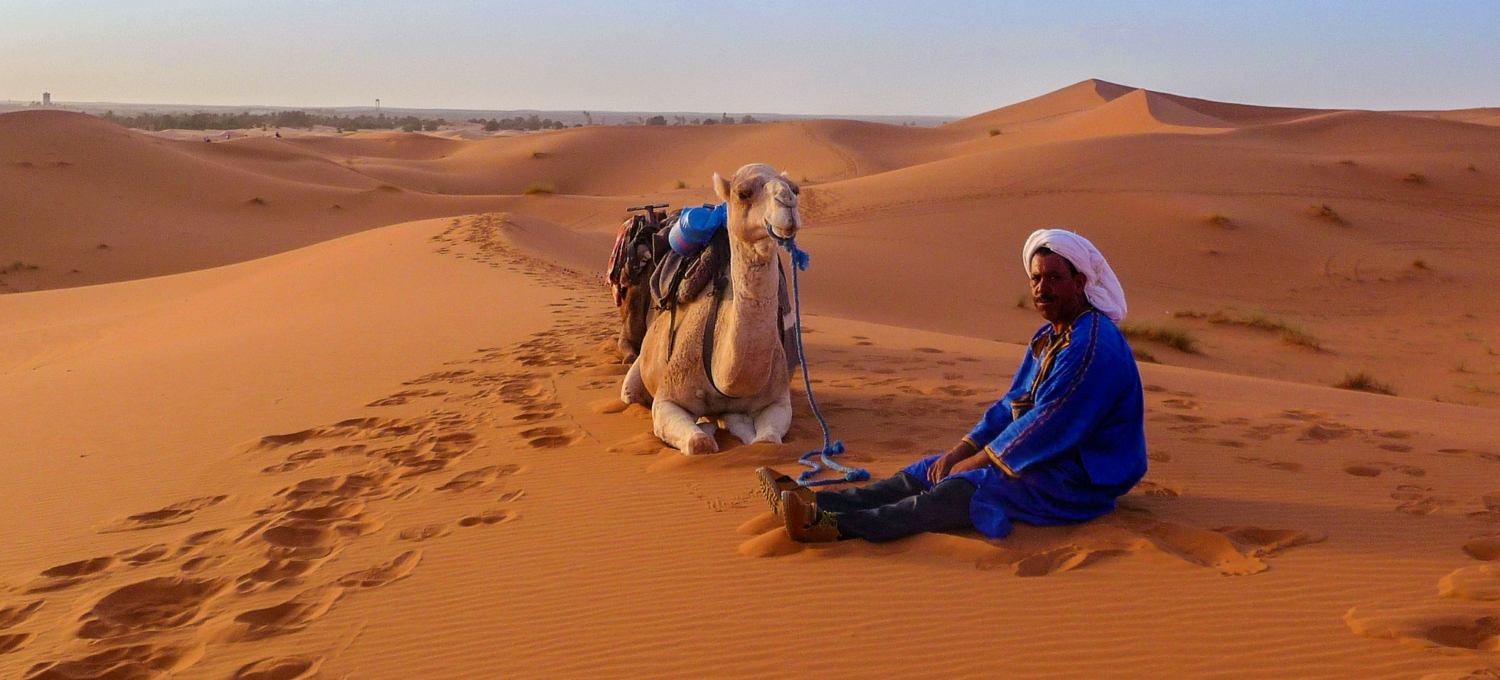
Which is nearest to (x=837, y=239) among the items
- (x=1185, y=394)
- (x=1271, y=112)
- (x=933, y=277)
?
(x=933, y=277)

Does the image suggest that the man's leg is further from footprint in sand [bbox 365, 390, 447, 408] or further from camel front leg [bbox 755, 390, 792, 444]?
footprint in sand [bbox 365, 390, 447, 408]

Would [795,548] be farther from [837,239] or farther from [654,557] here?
[837,239]

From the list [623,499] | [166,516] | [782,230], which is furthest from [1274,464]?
[166,516]

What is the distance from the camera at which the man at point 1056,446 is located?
13.3ft

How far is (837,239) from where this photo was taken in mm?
20562

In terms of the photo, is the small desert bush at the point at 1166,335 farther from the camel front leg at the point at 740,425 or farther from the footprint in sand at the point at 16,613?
the footprint in sand at the point at 16,613

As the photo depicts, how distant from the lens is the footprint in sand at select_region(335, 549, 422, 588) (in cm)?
410

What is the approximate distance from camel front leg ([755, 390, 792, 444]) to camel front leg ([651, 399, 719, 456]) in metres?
0.30

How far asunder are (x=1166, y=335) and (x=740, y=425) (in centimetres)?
963

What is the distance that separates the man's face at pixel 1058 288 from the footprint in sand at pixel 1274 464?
2.04 meters

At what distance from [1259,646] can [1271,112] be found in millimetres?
68910

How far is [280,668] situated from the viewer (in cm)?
343

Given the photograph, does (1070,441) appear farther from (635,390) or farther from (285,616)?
(635,390)

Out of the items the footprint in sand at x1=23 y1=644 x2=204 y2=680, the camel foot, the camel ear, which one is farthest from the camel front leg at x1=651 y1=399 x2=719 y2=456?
the footprint in sand at x1=23 y1=644 x2=204 y2=680
